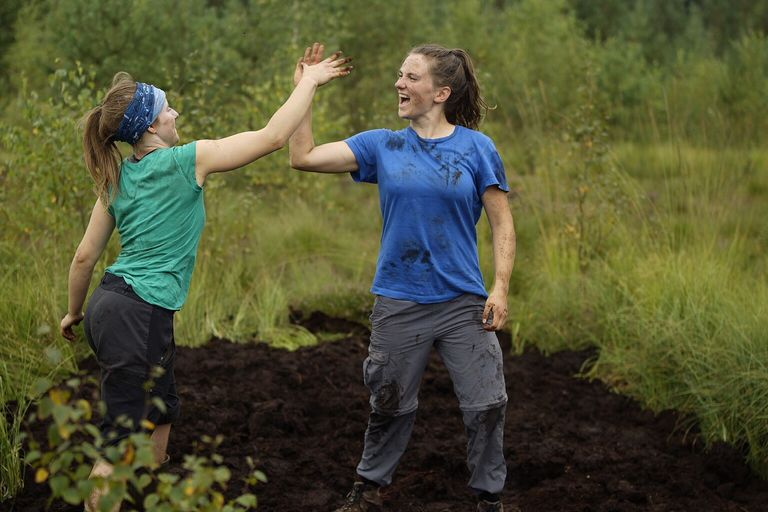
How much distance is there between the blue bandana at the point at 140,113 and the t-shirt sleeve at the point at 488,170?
1.28 meters

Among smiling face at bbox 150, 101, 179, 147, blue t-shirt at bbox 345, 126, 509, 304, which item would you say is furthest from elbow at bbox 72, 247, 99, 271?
blue t-shirt at bbox 345, 126, 509, 304

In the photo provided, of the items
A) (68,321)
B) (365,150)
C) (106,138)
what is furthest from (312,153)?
(68,321)

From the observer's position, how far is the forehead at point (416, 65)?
431 cm

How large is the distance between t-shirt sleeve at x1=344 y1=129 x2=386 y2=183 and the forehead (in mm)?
277

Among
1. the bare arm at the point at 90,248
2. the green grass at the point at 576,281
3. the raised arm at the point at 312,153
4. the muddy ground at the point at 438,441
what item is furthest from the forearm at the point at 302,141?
the green grass at the point at 576,281

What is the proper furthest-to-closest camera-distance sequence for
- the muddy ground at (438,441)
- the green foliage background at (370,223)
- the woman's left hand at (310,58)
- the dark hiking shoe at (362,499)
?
the green foliage background at (370,223) → the muddy ground at (438,441) → the dark hiking shoe at (362,499) → the woman's left hand at (310,58)

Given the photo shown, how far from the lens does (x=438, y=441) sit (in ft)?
18.1

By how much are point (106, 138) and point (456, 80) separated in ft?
4.75

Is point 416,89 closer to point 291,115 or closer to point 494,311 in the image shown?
point 291,115

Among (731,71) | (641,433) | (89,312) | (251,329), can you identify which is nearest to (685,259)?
(641,433)

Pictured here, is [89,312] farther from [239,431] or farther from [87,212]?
[87,212]

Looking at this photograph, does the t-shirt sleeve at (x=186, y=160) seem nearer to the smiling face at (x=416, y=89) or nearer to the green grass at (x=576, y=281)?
the smiling face at (x=416, y=89)

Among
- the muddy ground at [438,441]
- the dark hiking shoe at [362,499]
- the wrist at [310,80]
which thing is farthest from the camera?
the muddy ground at [438,441]

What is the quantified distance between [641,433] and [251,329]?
115 inches
